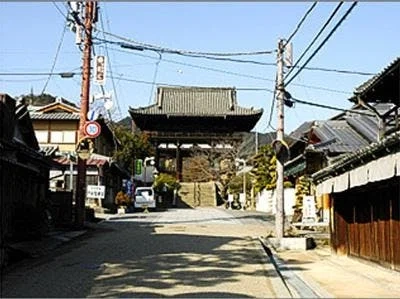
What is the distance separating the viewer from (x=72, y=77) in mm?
26109

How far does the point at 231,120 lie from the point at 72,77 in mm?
36306

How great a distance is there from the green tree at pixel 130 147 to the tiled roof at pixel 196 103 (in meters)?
2.45

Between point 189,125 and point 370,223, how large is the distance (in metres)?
48.1

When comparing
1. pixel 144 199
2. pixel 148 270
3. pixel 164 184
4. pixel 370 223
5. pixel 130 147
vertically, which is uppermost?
pixel 130 147

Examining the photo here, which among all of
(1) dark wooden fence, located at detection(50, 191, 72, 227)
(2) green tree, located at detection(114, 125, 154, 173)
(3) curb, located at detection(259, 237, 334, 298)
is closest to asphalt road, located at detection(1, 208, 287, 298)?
(3) curb, located at detection(259, 237, 334, 298)

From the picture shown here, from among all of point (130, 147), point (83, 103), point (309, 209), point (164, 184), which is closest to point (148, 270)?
point (83, 103)

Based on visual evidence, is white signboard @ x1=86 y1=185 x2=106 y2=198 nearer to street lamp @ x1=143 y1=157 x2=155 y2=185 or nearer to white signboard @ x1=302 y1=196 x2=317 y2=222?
white signboard @ x1=302 y1=196 x2=317 y2=222

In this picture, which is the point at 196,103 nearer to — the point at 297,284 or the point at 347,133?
the point at 347,133

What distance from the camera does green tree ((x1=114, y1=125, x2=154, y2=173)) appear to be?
184 ft

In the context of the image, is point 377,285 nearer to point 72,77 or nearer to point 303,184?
point 72,77

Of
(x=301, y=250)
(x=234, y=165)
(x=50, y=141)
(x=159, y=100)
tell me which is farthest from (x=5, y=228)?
(x=159, y=100)

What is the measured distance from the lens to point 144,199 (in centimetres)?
4556

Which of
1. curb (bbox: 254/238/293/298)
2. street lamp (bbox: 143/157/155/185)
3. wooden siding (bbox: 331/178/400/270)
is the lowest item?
curb (bbox: 254/238/293/298)

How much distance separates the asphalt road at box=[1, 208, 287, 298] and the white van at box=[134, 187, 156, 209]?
79.4ft
